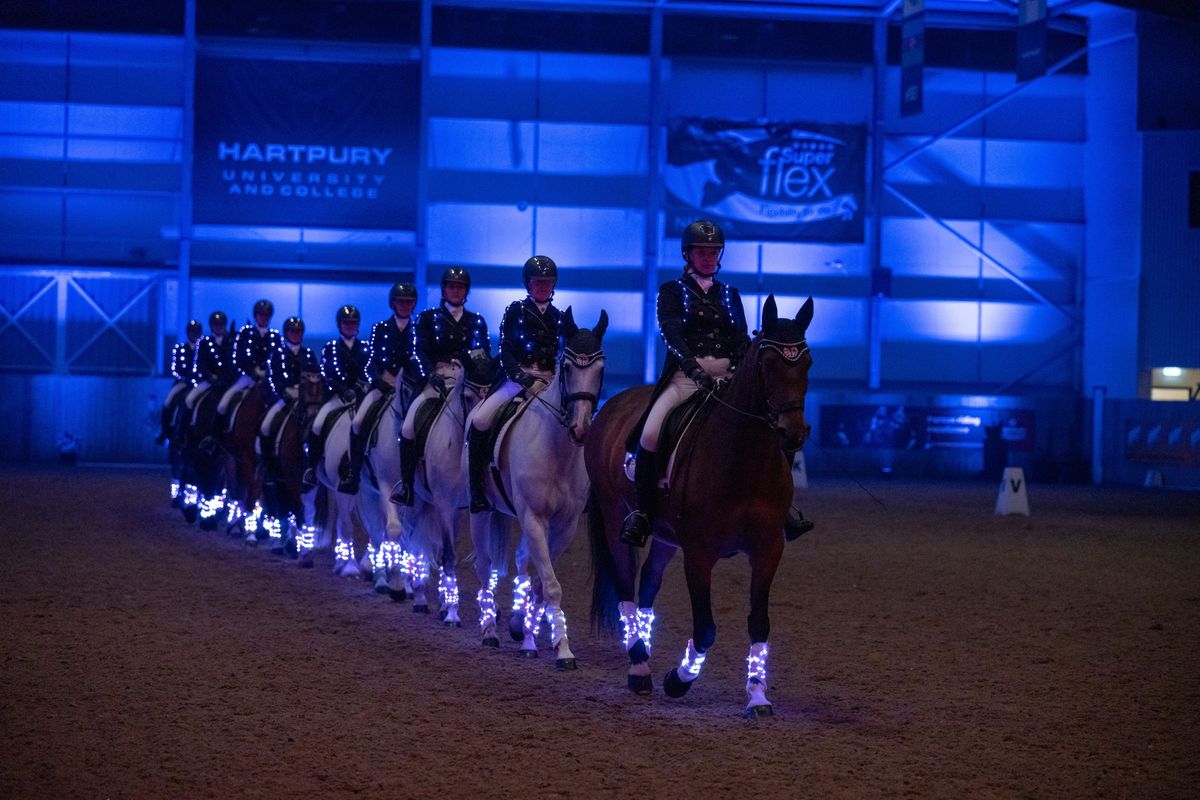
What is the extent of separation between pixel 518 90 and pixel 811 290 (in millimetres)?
9423

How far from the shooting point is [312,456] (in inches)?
547

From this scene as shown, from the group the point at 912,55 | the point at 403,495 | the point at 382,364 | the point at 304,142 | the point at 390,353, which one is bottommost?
the point at 403,495

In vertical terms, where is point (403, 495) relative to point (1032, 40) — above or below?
below

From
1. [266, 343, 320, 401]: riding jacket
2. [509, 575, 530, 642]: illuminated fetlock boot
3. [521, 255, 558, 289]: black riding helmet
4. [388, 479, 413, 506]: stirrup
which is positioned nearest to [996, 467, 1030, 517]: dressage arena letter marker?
[266, 343, 320, 401]: riding jacket

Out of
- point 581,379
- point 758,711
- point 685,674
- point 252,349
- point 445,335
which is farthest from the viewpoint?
point 252,349

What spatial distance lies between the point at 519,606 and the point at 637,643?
2002mm

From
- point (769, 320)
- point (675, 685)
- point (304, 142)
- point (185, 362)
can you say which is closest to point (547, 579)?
point (675, 685)

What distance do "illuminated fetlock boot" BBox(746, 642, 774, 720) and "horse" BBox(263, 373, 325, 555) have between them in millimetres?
8138

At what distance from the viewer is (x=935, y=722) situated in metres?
7.21

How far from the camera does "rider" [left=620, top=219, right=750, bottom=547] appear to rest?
7.92 metres

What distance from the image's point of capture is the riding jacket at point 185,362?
20234 mm

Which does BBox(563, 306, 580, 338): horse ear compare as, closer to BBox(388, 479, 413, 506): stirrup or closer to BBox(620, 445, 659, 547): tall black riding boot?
BBox(620, 445, 659, 547): tall black riding boot

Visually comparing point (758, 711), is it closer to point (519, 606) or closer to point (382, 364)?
point (519, 606)

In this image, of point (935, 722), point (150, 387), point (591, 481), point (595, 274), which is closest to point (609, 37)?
point (595, 274)
